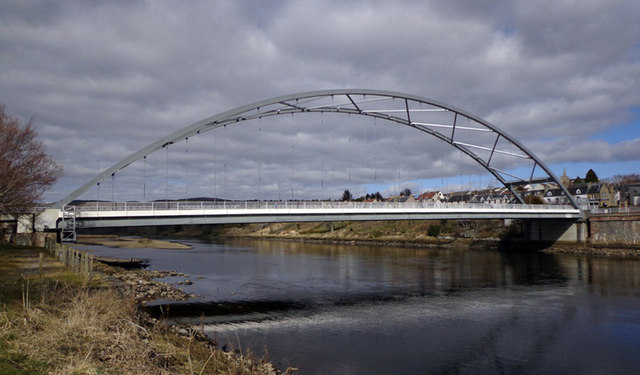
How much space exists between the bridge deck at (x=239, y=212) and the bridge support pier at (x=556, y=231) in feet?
73.6

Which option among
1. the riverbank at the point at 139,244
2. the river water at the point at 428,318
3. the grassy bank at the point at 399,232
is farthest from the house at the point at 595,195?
the riverbank at the point at 139,244

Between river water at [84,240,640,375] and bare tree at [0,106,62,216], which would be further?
bare tree at [0,106,62,216]

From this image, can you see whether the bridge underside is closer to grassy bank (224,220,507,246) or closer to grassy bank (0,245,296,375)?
grassy bank (0,245,296,375)

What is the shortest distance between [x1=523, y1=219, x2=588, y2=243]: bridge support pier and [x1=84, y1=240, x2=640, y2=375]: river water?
17129 mm

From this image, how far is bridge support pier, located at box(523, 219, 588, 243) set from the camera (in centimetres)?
5225

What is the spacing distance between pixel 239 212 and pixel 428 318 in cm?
1386

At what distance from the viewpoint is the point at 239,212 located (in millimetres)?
28078

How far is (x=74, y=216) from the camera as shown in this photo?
2467 centimetres

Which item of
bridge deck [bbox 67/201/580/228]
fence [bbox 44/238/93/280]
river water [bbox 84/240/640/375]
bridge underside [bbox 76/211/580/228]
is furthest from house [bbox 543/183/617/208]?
fence [bbox 44/238/93/280]

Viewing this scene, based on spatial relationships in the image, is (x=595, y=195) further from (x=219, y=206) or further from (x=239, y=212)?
(x=219, y=206)

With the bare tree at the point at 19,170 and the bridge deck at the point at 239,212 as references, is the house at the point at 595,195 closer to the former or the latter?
the bridge deck at the point at 239,212

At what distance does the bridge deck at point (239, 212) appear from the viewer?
25.4m

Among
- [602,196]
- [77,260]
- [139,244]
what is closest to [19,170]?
[77,260]

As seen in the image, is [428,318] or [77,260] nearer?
[428,318]
